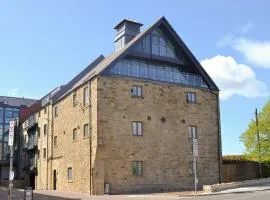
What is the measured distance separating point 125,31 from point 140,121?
10182mm

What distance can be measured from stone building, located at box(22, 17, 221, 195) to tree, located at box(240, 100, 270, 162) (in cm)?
570

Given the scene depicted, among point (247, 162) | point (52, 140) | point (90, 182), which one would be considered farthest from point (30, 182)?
point (247, 162)

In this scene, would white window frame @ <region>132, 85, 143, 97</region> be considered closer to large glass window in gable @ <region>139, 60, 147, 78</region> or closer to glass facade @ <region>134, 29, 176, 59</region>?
large glass window in gable @ <region>139, 60, 147, 78</region>

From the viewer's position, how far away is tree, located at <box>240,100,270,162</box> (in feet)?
142

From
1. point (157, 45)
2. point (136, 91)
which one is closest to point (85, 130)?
point (136, 91)

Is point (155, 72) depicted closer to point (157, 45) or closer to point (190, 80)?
point (157, 45)

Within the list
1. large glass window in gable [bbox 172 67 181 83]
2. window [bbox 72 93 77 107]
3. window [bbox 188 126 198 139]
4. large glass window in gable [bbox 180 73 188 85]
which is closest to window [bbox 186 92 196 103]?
large glass window in gable [bbox 180 73 188 85]

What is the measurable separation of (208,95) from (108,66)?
10860 mm

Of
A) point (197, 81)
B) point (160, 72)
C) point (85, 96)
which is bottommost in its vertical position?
point (85, 96)

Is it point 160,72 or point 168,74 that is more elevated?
point 160,72

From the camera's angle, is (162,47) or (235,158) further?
(235,158)

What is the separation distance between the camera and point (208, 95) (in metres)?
40.7

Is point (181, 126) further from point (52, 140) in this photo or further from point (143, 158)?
point (52, 140)

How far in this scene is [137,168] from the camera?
34.9 m
